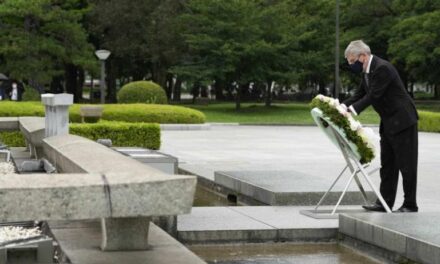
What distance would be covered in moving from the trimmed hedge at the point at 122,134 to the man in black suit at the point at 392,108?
9.95 meters

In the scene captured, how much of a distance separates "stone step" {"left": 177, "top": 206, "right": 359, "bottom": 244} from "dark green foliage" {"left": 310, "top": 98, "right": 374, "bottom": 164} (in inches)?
28.4

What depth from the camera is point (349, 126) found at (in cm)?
764

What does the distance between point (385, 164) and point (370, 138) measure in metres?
0.48

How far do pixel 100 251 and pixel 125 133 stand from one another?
39.6 ft

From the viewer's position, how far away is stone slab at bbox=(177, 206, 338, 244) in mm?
7312

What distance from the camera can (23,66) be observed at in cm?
4122

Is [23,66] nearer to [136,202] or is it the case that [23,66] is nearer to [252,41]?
[252,41]

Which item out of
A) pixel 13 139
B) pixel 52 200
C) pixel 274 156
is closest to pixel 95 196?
pixel 52 200

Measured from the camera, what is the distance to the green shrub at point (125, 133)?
1712cm

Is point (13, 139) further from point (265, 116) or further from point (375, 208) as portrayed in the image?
point (265, 116)

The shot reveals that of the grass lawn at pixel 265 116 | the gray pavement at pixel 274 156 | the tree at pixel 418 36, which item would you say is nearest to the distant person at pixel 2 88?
the grass lawn at pixel 265 116

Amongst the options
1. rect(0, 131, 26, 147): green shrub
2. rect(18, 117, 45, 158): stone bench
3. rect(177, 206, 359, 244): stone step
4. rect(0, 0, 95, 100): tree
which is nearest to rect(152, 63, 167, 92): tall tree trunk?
rect(0, 0, 95, 100): tree

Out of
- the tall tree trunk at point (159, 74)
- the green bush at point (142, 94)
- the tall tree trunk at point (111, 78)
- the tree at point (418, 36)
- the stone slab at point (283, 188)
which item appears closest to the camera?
the stone slab at point (283, 188)

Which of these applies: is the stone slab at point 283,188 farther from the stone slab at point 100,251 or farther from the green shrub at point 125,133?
the green shrub at point 125,133
